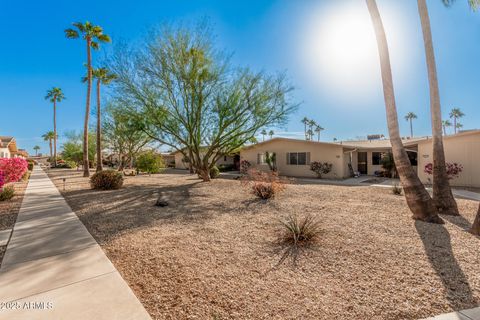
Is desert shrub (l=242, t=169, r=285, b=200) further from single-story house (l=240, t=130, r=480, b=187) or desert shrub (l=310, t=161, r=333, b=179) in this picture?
single-story house (l=240, t=130, r=480, b=187)

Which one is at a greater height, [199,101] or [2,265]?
[199,101]

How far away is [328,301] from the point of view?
8.57 feet

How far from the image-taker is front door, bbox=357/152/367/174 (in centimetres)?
2090

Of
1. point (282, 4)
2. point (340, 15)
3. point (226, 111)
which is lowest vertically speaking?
point (226, 111)

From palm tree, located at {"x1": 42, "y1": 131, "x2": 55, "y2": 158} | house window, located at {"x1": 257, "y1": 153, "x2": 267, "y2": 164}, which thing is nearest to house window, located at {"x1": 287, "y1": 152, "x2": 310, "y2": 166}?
house window, located at {"x1": 257, "y1": 153, "x2": 267, "y2": 164}

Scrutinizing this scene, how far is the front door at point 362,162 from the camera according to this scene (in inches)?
823

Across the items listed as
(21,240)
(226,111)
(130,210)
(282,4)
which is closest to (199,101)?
(226,111)

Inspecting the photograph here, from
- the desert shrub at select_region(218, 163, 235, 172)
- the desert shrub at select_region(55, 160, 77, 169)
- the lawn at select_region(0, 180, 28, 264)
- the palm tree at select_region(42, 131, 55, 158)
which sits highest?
the palm tree at select_region(42, 131, 55, 158)

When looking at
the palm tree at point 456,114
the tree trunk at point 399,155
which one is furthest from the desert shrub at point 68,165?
the palm tree at point 456,114

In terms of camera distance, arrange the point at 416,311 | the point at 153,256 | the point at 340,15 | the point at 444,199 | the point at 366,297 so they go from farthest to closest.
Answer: the point at 340,15 < the point at 444,199 < the point at 153,256 < the point at 366,297 < the point at 416,311

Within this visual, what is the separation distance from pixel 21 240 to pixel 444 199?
11186mm

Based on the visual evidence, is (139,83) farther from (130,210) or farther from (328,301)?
(328,301)

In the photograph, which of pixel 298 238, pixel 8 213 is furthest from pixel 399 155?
pixel 8 213

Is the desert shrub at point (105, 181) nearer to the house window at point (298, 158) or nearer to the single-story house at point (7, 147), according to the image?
the house window at point (298, 158)
